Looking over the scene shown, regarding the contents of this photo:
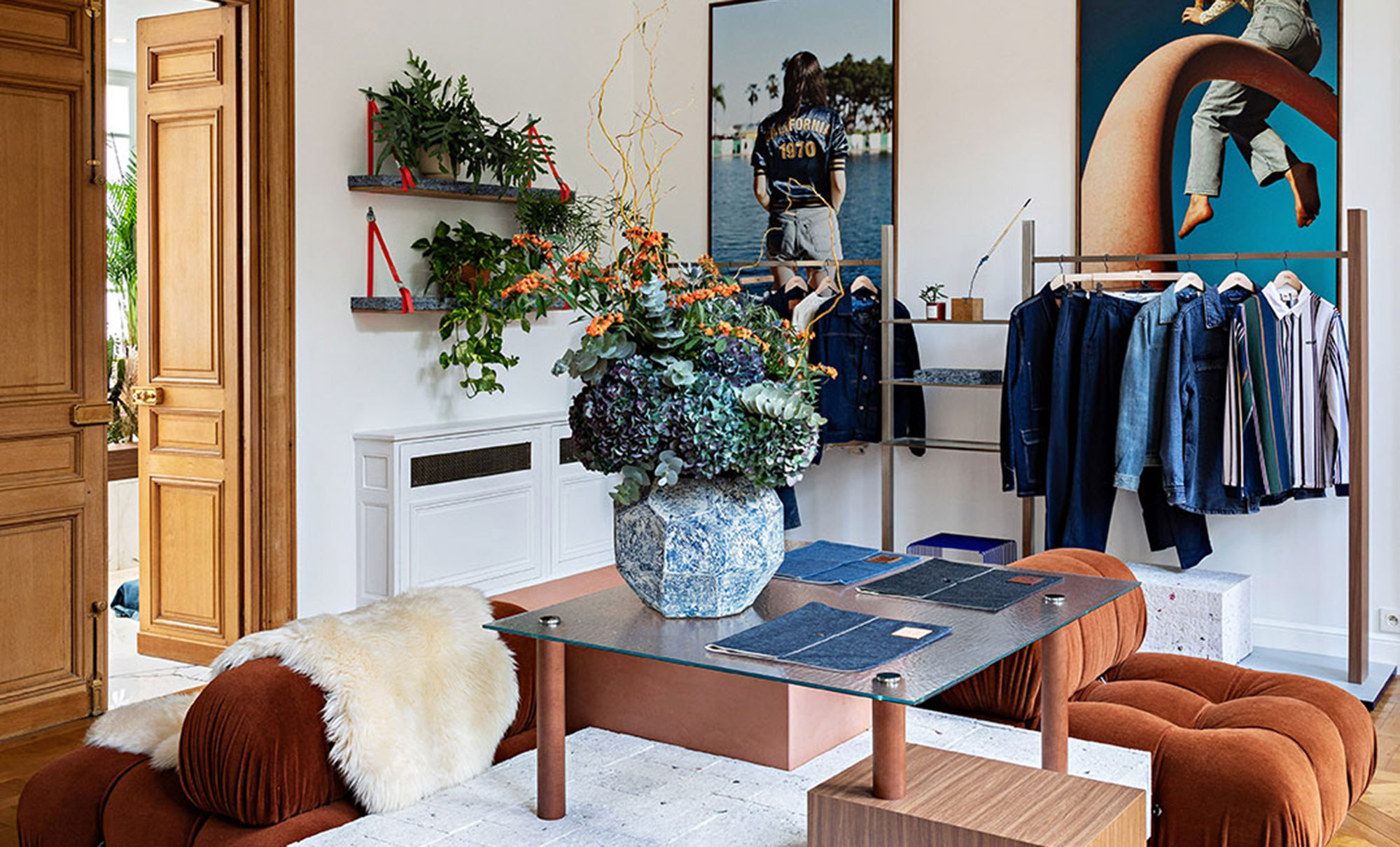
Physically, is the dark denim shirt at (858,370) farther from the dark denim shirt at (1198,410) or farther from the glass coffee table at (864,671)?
the glass coffee table at (864,671)

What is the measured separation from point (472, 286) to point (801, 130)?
5.79ft

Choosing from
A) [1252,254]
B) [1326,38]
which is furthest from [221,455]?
[1326,38]

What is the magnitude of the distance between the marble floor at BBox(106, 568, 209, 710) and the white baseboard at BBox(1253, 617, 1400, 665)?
3.91 metres

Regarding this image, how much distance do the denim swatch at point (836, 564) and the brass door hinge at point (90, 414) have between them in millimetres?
2831

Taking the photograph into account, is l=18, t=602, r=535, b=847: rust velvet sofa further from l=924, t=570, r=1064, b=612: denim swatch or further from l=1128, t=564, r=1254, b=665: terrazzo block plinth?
l=1128, t=564, r=1254, b=665: terrazzo block plinth

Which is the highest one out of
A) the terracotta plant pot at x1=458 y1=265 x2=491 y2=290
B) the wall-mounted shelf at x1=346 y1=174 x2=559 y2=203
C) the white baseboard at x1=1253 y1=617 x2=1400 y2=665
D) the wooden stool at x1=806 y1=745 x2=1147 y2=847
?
Answer: the wall-mounted shelf at x1=346 y1=174 x2=559 y2=203

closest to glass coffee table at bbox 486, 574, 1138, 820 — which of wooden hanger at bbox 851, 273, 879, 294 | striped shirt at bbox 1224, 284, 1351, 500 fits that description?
striped shirt at bbox 1224, 284, 1351, 500

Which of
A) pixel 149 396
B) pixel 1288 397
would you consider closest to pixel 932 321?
pixel 1288 397

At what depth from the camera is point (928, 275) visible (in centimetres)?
571

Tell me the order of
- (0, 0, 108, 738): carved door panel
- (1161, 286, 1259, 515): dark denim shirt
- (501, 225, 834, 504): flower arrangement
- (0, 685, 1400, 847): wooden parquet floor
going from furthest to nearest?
1. (1161, 286, 1259, 515): dark denim shirt
2. (0, 0, 108, 738): carved door panel
3. (0, 685, 1400, 847): wooden parquet floor
4. (501, 225, 834, 504): flower arrangement

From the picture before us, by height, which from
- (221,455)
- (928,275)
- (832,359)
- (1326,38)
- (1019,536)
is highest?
(1326,38)

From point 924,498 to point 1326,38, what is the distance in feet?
7.83

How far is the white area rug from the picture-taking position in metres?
1.80

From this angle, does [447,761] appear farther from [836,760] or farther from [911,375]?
[911,375]
